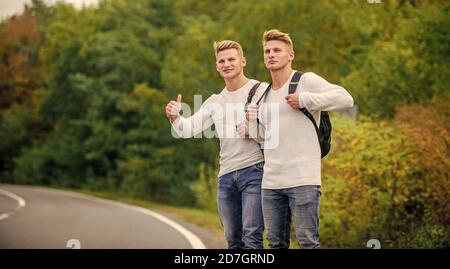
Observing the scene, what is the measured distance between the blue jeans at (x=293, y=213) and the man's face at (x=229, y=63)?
0.82 m

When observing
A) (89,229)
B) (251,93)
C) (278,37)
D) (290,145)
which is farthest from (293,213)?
(89,229)

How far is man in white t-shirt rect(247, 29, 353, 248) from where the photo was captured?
4094 millimetres

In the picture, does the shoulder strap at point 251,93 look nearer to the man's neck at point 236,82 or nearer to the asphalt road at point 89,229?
the man's neck at point 236,82

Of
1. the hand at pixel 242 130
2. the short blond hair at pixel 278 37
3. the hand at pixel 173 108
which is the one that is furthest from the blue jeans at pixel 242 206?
the short blond hair at pixel 278 37

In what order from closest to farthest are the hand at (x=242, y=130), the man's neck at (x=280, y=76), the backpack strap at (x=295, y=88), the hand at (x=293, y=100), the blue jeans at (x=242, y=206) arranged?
the hand at (x=293, y=100) < the backpack strap at (x=295, y=88) < the man's neck at (x=280, y=76) < the hand at (x=242, y=130) < the blue jeans at (x=242, y=206)

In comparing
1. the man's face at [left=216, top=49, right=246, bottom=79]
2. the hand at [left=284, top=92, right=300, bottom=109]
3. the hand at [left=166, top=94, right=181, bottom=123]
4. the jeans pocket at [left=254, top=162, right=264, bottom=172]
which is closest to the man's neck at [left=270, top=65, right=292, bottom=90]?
the hand at [left=284, top=92, right=300, bottom=109]

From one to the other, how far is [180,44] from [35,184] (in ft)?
51.3

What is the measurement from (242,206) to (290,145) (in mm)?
704

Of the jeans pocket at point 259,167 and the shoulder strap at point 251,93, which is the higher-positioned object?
the shoulder strap at point 251,93

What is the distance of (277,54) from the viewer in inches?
167

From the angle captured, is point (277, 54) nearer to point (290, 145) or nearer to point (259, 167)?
point (290, 145)

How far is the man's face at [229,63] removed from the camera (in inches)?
184

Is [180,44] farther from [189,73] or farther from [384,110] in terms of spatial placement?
[384,110]

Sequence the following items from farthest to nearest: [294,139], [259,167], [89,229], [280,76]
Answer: [89,229]
[259,167]
[280,76]
[294,139]
